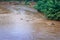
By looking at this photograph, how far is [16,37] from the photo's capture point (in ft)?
23.4

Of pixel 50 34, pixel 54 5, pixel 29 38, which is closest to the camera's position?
pixel 29 38

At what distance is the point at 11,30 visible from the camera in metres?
8.39

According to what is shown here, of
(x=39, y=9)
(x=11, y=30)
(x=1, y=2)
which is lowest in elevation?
(x=1, y=2)

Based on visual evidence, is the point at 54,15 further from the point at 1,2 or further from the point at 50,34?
the point at 1,2

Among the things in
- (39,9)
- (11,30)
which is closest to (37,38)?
(11,30)

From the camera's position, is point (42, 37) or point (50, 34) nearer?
point (42, 37)

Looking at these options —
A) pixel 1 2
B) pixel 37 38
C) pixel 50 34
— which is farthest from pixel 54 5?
pixel 1 2

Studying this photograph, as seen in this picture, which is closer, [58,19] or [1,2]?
[58,19]

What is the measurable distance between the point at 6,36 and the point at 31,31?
4.59 ft

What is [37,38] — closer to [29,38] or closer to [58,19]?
[29,38]

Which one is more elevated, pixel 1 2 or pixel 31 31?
pixel 31 31

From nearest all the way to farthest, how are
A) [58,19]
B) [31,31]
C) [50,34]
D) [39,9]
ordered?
[50,34] < [31,31] < [58,19] < [39,9]

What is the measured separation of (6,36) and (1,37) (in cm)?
25

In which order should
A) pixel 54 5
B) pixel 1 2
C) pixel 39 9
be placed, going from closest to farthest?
pixel 54 5
pixel 39 9
pixel 1 2
